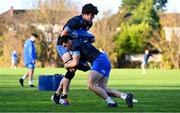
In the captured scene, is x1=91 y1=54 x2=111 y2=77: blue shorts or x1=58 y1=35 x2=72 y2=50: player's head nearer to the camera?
x1=91 y1=54 x2=111 y2=77: blue shorts

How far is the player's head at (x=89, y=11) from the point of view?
1321 cm

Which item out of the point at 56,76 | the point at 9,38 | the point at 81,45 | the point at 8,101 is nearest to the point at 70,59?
the point at 81,45

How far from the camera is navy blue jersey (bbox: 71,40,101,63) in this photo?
13305 mm

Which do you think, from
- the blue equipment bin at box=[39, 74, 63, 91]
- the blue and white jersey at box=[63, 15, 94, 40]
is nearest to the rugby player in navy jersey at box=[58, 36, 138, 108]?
the blue and white jersey at box=[63, 15, 94, 40]

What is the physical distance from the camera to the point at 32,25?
85062 mm

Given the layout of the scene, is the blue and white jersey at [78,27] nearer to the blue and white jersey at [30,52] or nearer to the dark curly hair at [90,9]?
the dark curly hair at [90,9]

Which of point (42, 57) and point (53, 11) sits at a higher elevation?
point (53, 11)

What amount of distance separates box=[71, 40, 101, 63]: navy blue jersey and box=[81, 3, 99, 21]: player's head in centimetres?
51

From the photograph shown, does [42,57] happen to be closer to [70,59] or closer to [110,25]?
[110,25]

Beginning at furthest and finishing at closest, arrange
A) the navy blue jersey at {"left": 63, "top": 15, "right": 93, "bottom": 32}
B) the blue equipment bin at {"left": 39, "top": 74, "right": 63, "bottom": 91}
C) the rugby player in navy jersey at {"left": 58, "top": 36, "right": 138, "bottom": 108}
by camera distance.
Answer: the blue equipment bin at {"left": 39, "top": 74, "right": 63, "bottom": 91} < the navy blue jersey at {"left": 63, "top": 15, "right": 93, "bottom": 32} < the rugby player in navy jersey at {"left": 58, "top": 36, "right": 138, "bottom": 108}

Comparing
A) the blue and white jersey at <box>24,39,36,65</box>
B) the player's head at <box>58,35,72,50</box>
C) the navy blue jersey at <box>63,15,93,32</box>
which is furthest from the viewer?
the blue and white jersey at <box>24,39,36,65</box>

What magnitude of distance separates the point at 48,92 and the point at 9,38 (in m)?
65.5

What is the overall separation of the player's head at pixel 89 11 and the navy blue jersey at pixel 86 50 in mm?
514

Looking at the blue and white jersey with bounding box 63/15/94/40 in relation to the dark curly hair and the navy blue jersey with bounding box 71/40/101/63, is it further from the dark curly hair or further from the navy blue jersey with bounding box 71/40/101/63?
the dark curly hair
